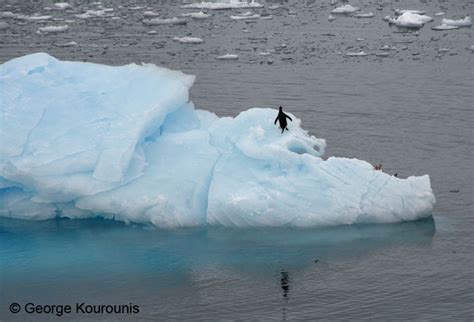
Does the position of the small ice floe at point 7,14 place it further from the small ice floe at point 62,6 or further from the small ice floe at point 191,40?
the small ice floe at point 191,40

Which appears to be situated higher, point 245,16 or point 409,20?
point 409,20

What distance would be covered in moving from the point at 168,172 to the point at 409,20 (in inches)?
972

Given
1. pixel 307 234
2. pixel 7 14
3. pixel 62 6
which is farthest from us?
pixel 62 6

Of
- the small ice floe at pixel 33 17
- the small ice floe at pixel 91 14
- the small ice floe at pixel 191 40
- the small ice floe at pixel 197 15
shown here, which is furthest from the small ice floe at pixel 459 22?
the small ice floe at pixel 33 17

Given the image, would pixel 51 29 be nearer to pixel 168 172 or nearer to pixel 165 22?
pixel 165 22

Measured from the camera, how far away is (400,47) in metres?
37.9

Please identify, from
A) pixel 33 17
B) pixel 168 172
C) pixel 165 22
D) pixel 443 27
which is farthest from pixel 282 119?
pixel 33 17

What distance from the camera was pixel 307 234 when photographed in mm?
18656

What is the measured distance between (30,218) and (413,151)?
33.1ft

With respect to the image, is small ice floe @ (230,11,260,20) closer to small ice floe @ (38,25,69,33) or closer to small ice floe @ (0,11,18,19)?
small ice floe @ (38,25,69,33)

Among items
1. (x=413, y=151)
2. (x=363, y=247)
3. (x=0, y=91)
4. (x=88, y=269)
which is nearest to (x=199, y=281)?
(x=88, y=269)

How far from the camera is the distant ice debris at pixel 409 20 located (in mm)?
41750

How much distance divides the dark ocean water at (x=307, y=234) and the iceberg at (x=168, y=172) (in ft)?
1.14

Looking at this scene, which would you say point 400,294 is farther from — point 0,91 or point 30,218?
point 0,91
